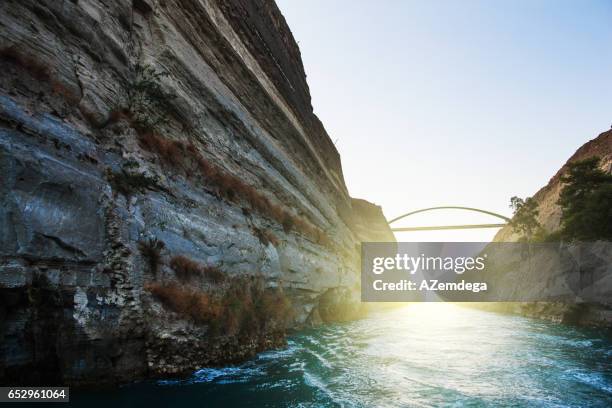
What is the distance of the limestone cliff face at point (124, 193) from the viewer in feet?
19.3

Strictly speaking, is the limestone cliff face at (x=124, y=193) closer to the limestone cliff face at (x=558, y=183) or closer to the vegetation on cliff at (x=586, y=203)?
the vegetation on cliff at (x=586, y=203)

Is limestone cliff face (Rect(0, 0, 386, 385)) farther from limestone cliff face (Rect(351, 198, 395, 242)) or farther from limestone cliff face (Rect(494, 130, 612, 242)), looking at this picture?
limestone cliff face (Rect(351, 198, 395, 242))

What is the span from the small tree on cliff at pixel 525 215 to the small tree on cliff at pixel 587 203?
1545 centimetres

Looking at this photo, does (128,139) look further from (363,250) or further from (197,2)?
(363,250)

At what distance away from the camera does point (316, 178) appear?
81.0 ft

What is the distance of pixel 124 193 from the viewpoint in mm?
7719

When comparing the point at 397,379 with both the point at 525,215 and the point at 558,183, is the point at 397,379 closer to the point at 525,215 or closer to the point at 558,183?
the point at 525,215

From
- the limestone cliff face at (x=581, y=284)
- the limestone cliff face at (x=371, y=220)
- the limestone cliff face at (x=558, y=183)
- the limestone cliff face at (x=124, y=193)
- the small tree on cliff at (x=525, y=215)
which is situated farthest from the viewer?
the limestone cliff face at (x=371, y=220)

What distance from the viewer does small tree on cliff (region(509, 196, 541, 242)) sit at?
43.6 meters

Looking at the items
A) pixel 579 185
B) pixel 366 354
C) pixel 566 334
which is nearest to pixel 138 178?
pixel 366 354

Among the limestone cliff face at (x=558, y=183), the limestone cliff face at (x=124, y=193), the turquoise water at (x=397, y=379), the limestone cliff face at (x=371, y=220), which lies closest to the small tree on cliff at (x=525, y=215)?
the limestone cliff face at (x=558, y=183)

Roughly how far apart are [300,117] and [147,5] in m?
14.9

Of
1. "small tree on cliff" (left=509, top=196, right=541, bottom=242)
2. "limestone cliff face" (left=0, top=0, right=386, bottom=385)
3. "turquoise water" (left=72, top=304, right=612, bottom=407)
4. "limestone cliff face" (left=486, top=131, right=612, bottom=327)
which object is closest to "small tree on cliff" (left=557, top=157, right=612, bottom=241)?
"limestone cliff face" (left=486, top=131, right=612, bottom=327)

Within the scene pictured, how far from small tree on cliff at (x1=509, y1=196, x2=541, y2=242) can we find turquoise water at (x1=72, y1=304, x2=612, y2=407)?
1341 inches
